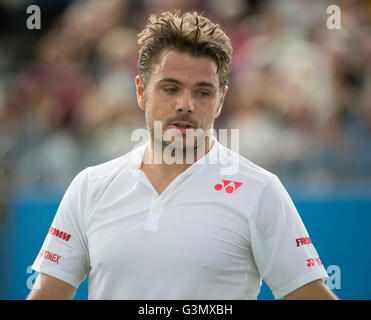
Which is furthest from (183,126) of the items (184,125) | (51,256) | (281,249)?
(51,256)

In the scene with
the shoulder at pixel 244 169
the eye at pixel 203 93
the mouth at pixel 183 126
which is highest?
the eye at pixel 203 93

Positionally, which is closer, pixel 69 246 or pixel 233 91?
pixel 69 246

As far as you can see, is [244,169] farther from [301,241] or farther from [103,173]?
[103,173]

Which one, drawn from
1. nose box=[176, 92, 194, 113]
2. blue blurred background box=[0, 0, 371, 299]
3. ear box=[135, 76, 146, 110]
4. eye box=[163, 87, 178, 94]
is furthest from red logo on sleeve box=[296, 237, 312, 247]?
blue blurred background box=[0, 0, 371, 299]

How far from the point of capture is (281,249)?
81.8 inches

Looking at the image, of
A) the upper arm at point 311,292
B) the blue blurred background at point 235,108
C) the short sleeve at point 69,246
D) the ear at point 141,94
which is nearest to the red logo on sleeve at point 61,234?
the short sleeve at point 69,246

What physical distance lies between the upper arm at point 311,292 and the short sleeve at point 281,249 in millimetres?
17

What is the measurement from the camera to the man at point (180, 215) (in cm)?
208

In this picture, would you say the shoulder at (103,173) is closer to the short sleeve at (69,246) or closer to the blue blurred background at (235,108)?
the short sleeve at (69,246)

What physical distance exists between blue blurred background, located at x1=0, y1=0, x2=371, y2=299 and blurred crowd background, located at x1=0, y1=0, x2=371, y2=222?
10mm

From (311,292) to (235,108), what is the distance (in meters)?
3.31

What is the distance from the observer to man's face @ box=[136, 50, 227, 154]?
2246mm

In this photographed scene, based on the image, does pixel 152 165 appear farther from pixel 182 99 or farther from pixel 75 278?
pixel 75 278

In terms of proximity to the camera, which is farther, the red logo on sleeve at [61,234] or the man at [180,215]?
the red logo on sleeve at [61,234]
